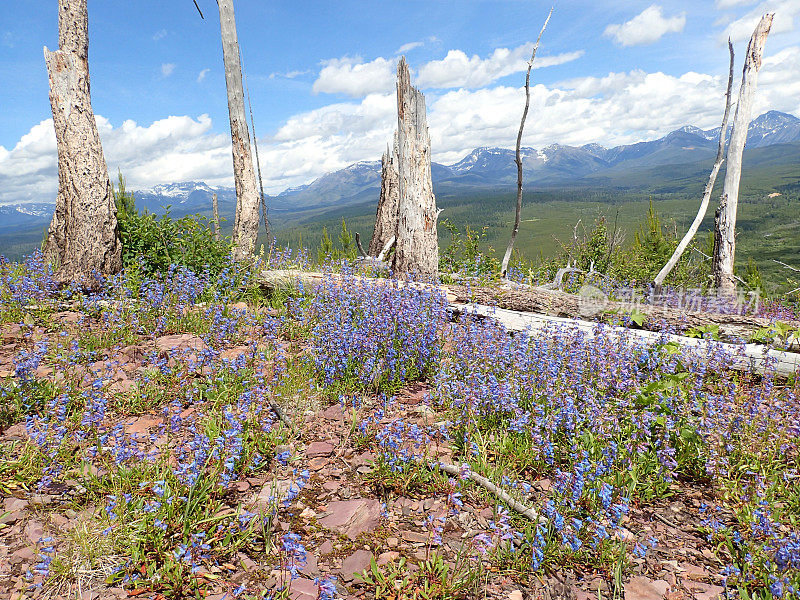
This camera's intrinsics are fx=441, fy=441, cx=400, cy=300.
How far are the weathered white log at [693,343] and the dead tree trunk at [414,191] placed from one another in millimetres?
3178

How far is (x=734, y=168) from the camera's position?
11.3 m

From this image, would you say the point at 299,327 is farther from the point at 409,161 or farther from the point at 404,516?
the point at 409,161

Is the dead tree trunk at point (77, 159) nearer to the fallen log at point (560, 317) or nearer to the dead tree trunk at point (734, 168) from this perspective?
the fallen log at point (560, 317)

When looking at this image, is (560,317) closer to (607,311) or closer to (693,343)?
(607,311)

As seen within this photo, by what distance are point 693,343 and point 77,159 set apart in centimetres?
1101

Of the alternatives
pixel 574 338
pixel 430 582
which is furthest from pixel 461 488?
pixel 574 338

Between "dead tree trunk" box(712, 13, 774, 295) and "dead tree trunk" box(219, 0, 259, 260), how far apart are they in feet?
40.2

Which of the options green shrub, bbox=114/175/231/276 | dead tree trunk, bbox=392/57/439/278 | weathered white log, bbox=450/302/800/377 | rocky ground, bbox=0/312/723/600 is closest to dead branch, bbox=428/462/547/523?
rocky ground, bbox=0/312/723/600

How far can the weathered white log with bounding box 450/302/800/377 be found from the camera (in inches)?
210

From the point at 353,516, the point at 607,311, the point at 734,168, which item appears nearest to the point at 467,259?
the point at 607,311

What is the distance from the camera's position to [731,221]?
450 inches

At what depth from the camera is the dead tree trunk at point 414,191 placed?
1041 cm

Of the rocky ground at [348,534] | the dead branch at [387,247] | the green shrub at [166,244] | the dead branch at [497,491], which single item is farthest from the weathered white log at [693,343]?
the dead branch at [387,247]

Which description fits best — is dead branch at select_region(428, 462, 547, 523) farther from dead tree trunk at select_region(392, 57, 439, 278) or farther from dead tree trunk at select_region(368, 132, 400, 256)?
dead tree trunk at select_region(368, 132, 400, 256)
